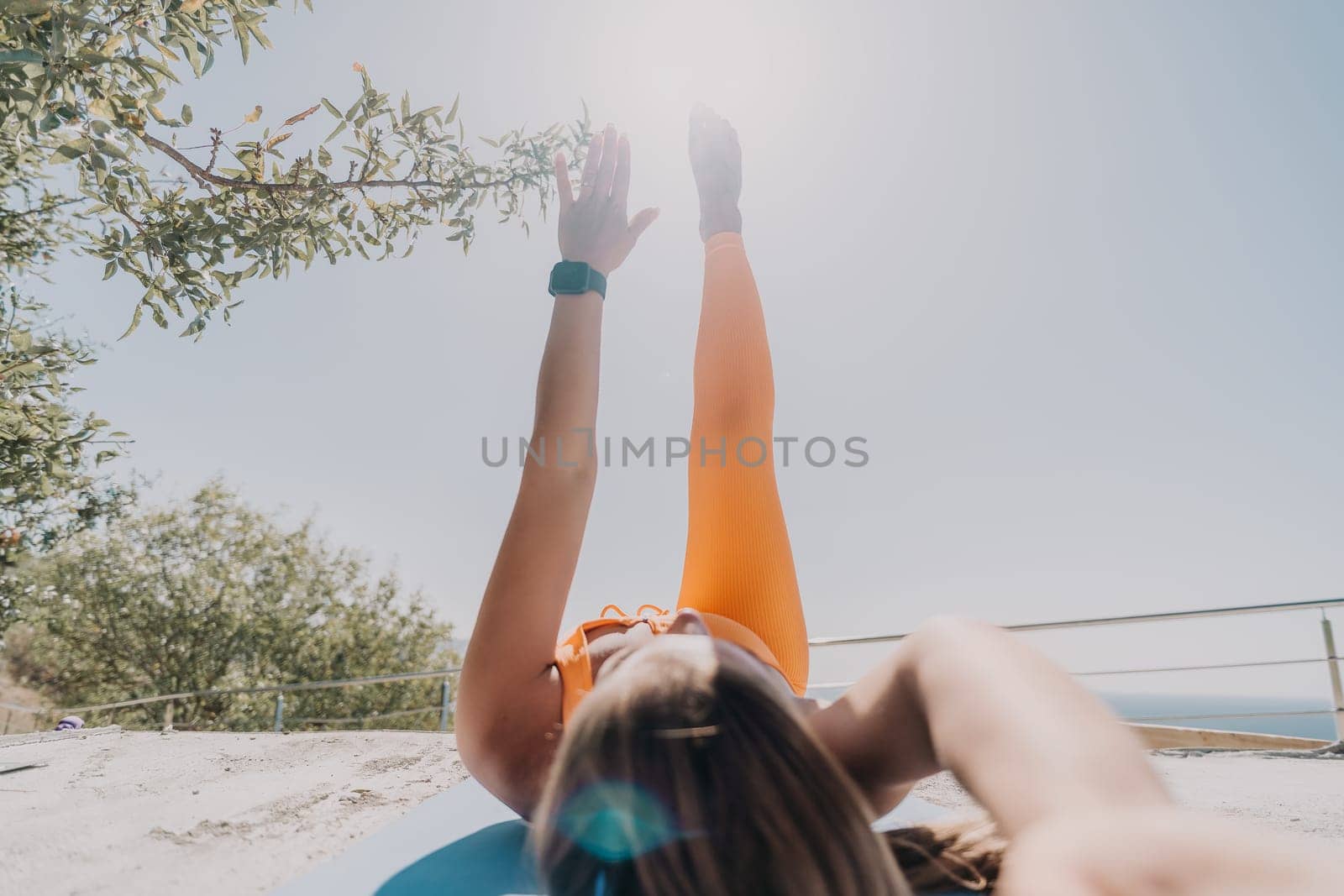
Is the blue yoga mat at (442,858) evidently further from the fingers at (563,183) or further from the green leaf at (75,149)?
the green leaf at (75,149)

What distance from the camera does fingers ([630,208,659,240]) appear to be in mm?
1798

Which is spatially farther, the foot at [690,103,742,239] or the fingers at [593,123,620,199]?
the foot at [690,103,742,239]

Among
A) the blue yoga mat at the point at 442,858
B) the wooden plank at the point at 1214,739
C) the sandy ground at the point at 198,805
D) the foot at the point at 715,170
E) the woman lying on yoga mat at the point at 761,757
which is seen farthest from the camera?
the wooden plank at the point at 1214,739

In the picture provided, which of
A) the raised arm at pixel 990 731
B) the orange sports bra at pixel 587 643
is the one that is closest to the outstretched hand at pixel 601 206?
the orange sports bra at pixel 587 643

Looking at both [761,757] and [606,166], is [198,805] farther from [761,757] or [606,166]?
[606,166]

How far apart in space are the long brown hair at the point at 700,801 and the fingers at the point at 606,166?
1.34 meters

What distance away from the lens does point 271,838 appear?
1.70 m

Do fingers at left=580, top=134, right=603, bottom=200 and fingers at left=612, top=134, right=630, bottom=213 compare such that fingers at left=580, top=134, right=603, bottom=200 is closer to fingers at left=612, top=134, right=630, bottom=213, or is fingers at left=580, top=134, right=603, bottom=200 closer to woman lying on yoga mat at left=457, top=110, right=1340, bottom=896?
fingers at left=612, top=134, right=630, bottom=213

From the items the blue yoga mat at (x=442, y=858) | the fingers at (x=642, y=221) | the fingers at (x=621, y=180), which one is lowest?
the blue yoga mat at (x=442, y=858)

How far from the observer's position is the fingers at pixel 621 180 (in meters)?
1.75

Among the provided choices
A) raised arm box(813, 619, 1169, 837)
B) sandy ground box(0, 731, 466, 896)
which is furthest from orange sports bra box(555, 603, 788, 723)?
sandy ground box(0, 731, 466, 896)

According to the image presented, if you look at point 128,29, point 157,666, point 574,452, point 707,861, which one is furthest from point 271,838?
point 157,666

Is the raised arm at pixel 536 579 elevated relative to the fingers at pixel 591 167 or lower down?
lower down

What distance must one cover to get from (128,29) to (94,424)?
1.67m
